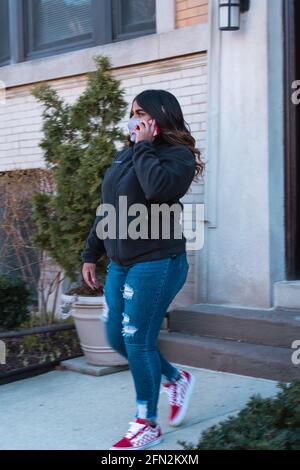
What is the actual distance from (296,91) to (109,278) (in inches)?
104

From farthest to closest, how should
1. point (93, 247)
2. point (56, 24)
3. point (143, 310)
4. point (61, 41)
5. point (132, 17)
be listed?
point (56, 24) < point (61, 41) < point (132, 17) < point (93, 247) < point (143, 310)

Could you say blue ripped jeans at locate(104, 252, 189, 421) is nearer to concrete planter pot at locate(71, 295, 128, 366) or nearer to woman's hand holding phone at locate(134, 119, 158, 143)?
woman's hand holding phone at locate(134, 119, 158, 143)

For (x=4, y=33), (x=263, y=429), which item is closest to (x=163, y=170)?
(x=263, y=429)

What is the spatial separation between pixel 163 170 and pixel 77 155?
6.58 feet

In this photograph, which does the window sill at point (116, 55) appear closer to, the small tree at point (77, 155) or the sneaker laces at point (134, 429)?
the small tree at point (77, 155)

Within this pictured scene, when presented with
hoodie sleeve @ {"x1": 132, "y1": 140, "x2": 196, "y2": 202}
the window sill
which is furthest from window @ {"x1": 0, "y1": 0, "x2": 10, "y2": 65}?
hoodie sleeve @ {"x1": 132, "y1": 140, "x2": 196, "y2": 202}

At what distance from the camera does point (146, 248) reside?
3506 millimetres

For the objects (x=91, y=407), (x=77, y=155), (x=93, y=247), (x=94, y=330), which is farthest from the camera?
(x=77, y=155)

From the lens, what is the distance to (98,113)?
212 inches

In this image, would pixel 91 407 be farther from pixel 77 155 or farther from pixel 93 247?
pixel 77 155

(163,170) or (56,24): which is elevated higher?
(56,24)
